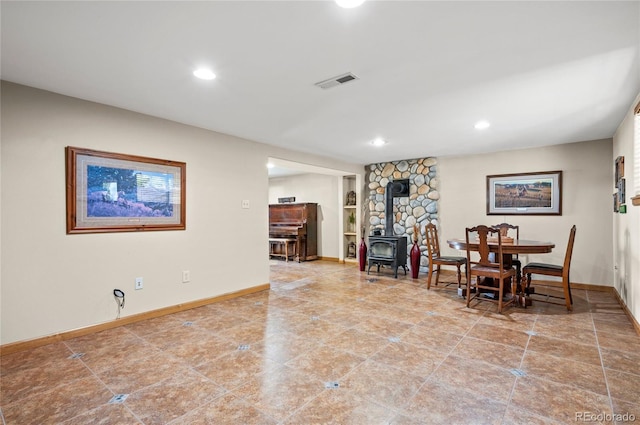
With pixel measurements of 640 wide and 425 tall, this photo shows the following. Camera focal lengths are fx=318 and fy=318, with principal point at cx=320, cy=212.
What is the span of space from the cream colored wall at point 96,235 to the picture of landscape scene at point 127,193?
213mm

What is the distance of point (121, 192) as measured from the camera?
3.25 m

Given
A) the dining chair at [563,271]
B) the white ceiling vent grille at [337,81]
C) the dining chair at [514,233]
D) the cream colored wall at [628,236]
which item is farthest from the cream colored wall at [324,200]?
the cream colored wall at [628,236]

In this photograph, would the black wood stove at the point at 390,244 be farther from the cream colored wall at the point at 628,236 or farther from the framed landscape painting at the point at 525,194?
the cream colored wall at the point at 628,236

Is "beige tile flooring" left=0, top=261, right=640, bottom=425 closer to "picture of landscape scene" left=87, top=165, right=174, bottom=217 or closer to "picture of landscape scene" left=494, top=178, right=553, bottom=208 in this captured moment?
"picture of landscape scene" left=87, top=165, right=174, bottom=217

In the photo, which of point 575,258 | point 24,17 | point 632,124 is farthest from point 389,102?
point 575,258

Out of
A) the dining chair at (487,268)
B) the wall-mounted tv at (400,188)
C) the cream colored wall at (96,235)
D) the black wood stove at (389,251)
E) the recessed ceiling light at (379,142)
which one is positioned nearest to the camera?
the cream colored wall at (96,235)

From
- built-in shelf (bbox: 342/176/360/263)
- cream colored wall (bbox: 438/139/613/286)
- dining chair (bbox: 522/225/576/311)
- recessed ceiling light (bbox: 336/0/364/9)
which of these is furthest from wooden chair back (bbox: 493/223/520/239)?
recessed ceiling light (bbox: 336/0/364/9)

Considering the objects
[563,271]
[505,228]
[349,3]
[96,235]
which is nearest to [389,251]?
[505,228]

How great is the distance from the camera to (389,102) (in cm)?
311

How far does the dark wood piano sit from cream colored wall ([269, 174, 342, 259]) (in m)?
0.16

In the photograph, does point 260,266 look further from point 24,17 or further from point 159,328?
point 24,17

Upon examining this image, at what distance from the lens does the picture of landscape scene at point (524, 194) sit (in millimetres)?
5047

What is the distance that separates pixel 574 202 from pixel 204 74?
5.42 m

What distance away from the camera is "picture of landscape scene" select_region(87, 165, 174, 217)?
3064mm
